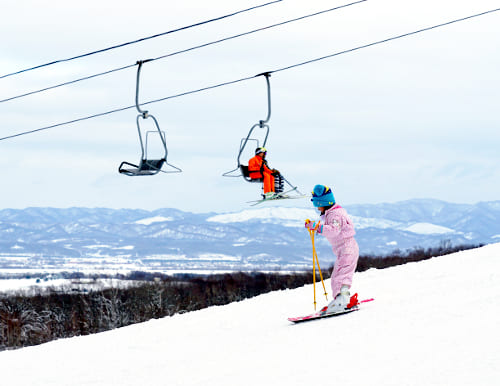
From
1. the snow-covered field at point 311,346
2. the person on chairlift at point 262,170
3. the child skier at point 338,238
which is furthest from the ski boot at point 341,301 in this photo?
the person on chairlift at point 262,170

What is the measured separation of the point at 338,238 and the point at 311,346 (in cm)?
254

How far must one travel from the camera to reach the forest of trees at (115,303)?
8038 cm

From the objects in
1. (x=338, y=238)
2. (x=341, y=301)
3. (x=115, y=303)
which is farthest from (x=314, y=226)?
(x=115, y=303)

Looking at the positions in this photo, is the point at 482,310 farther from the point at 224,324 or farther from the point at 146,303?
the point at 146,303

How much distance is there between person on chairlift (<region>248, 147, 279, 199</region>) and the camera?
14609mm

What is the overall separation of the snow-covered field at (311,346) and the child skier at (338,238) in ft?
1.20

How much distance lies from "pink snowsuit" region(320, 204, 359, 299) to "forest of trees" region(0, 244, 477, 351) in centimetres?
5981

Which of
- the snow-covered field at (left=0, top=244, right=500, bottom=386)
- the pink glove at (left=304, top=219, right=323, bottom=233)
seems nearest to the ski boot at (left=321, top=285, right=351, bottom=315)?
the snow-covered field at (left=0, top=244, right=500, bottom=386)

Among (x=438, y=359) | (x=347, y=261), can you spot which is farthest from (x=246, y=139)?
(x=438, y=359)

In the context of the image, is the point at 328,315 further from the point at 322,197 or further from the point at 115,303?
the point at 115,303

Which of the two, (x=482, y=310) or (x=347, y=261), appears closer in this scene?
(x=482, y=310)

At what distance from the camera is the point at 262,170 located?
48.0 feet

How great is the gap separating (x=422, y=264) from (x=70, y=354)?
8.48 m

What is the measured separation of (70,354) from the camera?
1223cm
